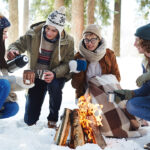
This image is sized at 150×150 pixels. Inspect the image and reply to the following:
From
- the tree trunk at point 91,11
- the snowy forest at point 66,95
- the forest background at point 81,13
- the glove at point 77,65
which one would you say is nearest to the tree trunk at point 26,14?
the snowy forest at point 66,95

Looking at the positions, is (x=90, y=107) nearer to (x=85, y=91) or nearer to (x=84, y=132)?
(x=84, y=132)

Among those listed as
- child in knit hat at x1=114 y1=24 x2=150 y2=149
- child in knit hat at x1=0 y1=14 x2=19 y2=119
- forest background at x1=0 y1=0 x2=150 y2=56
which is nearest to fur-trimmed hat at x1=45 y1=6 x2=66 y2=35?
child in knit hat at x1=0 y1=14 x2=19 y2=119

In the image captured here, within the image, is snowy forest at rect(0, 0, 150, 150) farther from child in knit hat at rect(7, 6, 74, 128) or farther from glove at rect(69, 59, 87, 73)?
glove at rect(69, 59, 87, 73)

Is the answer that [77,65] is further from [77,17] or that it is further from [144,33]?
[77,17]

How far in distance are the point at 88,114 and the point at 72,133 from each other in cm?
35

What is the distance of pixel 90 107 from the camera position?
9.43 ft

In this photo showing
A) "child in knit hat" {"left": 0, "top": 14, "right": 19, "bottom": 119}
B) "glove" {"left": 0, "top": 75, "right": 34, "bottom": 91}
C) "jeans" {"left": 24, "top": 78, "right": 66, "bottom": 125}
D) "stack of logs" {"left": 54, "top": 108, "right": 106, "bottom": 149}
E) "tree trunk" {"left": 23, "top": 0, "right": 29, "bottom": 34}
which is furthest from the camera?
"tree trunk" {"left": 23, "top": 0, "right": 29, "bottom": 34}

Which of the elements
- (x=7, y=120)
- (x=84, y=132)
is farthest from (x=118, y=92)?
(x=7, y=120)

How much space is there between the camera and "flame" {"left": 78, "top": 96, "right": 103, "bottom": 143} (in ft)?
8.68

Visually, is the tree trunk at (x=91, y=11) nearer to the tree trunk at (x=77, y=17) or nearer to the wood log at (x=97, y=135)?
the tree trunk at (x=77, y=17)

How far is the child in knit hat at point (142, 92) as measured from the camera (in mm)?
2637

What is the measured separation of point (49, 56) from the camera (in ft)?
10.6

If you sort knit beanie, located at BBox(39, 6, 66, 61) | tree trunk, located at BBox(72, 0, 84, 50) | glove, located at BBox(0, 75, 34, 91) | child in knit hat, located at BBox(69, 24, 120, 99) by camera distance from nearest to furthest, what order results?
glove, located at BBox(0, 75, 34, 91) < knit beanie, located at BBox(39, 6, 66, 61) < child in knit hat, located at BBox(69, 24, 120, 99) < tree trunk, located at BBox(72, 0, 84, 50)

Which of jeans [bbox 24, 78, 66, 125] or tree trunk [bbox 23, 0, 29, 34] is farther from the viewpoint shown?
tree trunk [bbox 23, 0, 29, 34]
